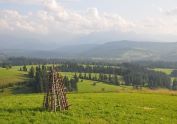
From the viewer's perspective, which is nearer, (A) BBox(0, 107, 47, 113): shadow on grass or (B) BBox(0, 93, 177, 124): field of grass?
(B) BBox(0, 93, 177, 124): field of grass

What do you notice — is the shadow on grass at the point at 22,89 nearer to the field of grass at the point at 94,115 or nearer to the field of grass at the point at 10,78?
the field of grass at the point at 10,78

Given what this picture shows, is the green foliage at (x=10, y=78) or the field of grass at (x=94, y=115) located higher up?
the field of grass at (x=94, y=115)

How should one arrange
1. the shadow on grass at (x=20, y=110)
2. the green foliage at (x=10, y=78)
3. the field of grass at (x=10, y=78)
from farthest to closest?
1. the field of grass at (x=10, y=78)
2. the green foliage at (x=10, y=78)
3. the shadow on grass at (x=20, y=110)

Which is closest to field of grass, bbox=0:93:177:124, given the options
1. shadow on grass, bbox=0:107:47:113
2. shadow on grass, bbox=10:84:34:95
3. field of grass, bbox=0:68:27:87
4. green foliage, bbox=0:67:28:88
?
shadow on grass, bbox=0:107:47:113

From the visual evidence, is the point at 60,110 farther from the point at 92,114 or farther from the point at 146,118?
the point at 146,118

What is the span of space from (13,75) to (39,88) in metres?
45.5

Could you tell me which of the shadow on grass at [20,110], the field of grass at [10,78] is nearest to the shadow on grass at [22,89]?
the field of grass at [10,78]

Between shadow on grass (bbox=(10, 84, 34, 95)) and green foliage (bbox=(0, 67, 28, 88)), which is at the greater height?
green foliage (bbox=(0, 67, 28, 88))

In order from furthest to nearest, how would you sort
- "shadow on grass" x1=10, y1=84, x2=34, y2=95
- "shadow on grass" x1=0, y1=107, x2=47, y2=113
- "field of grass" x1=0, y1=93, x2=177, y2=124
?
1. "shadow on grass" x1=10, y1=84, x2=34, y2=95
2. "shadow on grass" x1=0, y1=107, x2=47, y2=113
3. "field of grass" x1=0, y1=93, x2=177, y2=124

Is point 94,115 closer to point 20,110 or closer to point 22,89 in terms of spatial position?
point 20,110

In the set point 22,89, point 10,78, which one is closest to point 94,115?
point 22,89

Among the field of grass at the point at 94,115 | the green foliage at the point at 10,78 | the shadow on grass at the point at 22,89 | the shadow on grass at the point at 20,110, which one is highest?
the shadow on grass at the point at 20,110

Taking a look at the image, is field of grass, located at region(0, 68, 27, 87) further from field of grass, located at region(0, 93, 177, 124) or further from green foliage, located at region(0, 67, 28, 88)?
field of grass, located at region(0, 93, 177, 124)

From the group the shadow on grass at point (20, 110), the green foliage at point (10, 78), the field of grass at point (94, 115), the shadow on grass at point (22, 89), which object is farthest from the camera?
the green foliage at point (10, 78)
